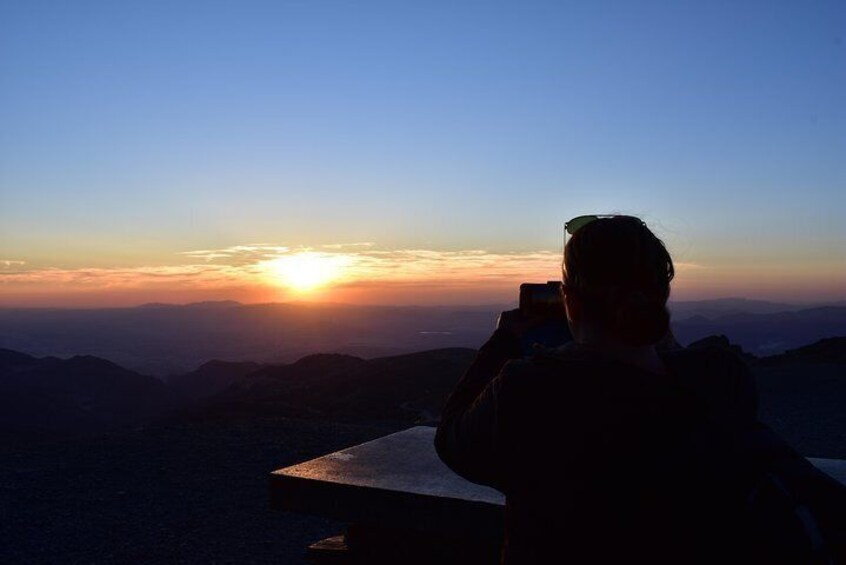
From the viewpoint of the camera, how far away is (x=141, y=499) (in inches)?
291

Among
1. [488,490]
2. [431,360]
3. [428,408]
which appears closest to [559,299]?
[488,490]

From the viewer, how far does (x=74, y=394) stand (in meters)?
37.9

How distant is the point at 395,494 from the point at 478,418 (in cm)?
199

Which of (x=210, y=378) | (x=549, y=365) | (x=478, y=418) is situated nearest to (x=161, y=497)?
(x=478, y=418)

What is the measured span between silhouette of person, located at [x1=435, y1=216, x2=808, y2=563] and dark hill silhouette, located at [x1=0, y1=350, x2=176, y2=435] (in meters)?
26.1

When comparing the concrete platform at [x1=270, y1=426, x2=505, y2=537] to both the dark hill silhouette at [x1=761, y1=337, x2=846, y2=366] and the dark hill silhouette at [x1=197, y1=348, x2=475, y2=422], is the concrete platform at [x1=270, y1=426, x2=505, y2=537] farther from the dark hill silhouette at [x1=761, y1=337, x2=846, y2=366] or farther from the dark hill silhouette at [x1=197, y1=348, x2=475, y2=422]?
the dark hill silhouette at [x1=761, y1=337, x2=846, y2=366]

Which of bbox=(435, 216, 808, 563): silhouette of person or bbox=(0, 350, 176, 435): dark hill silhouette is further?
bbox=(0, 350, 176, 435): dark hill silhouette

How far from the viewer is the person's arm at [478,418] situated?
1523 mm

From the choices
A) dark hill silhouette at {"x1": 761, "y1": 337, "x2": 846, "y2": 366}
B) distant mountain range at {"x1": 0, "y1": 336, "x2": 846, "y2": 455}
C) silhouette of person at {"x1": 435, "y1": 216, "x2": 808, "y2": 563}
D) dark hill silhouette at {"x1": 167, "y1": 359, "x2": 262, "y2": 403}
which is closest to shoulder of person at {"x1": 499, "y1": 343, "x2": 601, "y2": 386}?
silhouette of person at {"x1": 435, "y1": 216, "x2": 808, "y2": 563}

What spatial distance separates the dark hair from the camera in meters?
1.39

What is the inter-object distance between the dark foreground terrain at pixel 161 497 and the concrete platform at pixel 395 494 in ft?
7.68

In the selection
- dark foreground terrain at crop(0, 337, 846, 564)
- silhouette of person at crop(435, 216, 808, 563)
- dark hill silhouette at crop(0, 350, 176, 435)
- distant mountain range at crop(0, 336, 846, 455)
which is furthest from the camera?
dark hill silhouette at crop(0, 350, 176, 435)

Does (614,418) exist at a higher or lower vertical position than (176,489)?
higher

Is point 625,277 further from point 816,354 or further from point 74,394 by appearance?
point 74,394
